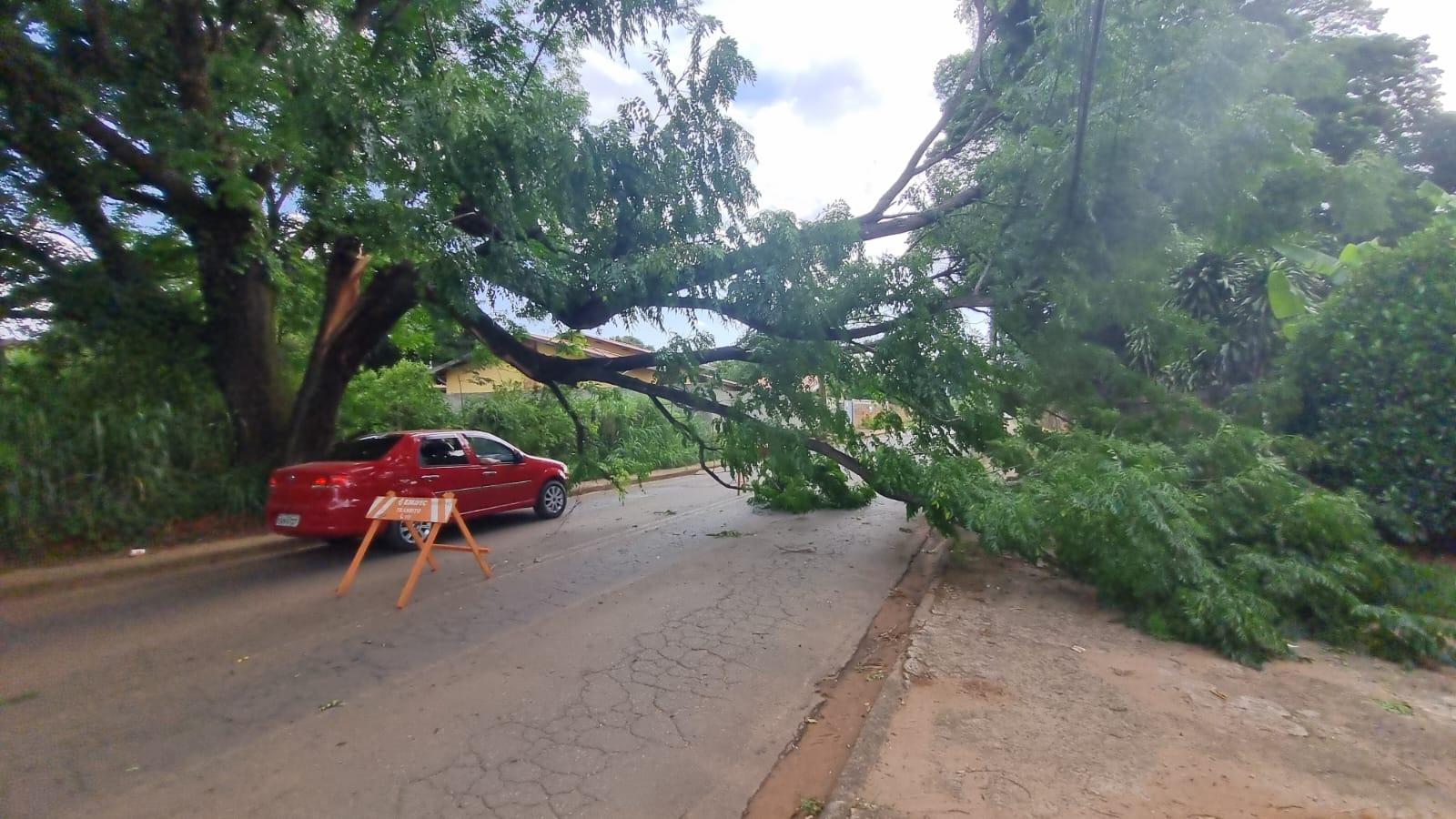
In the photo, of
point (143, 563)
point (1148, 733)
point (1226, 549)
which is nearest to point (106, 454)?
point (143, 563)

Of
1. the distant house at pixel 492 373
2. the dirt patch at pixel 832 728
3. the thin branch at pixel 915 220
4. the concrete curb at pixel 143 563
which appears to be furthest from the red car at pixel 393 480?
the thin branch at pixel 915 220

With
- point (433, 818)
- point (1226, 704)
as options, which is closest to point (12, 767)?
point (433, 818)

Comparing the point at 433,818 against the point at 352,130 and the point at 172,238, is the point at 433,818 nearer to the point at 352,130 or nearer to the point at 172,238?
the point at 352,130

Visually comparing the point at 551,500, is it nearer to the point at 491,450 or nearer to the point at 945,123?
the point at 491,450

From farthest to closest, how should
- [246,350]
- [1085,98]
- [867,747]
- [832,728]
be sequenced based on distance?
[246,350] < [1085,98] < [832,728] < [867,747]

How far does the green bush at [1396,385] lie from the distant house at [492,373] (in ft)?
31.8

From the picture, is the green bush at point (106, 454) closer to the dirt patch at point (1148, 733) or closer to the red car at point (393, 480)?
the red car at point (393, 480)

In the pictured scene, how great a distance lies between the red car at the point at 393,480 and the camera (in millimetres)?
7660

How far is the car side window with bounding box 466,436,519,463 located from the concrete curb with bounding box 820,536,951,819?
6769mm

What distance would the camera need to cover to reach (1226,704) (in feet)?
13.7

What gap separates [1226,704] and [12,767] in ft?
21.6

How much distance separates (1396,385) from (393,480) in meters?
10.8

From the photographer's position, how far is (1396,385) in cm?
715

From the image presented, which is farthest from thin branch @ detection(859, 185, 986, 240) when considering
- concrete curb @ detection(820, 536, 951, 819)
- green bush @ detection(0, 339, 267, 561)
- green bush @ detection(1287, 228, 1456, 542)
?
green bush @ detection(0, 339, 267, 561)
